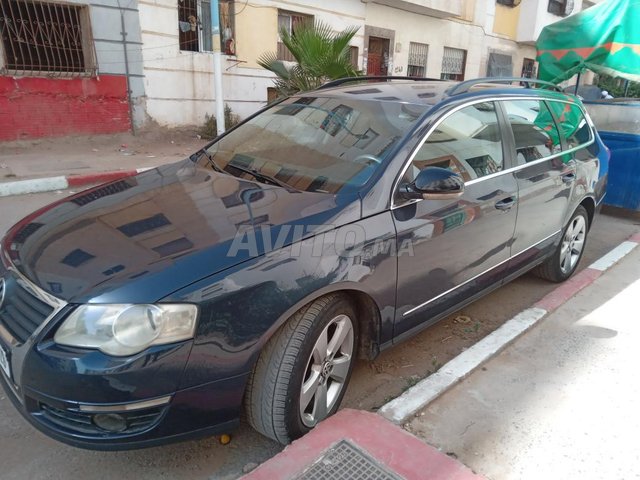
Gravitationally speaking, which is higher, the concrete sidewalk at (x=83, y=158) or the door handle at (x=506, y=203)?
the door handle at (x=506, y=203)

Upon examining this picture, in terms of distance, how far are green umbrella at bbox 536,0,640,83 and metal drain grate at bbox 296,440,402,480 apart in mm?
7144

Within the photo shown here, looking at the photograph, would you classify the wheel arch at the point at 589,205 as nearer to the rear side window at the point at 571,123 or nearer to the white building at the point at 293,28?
the rear side window at the point at 571,123

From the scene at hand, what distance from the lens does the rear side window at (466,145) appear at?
268cm

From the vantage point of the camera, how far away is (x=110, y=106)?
9.20 meters

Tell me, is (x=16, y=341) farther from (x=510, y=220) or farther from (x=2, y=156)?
(x=2, y=156)

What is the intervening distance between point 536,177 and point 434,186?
1365mm

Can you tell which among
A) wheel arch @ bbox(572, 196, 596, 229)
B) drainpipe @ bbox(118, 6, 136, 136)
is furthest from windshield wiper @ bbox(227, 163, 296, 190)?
drainpipe @ bbox(118, 6, 136, 136)

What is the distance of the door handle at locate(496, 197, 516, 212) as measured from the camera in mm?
3016

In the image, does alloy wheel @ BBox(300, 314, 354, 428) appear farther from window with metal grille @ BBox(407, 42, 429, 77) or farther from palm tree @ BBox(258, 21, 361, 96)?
window with metal grille @ BBox(407, 42, 429, 77)

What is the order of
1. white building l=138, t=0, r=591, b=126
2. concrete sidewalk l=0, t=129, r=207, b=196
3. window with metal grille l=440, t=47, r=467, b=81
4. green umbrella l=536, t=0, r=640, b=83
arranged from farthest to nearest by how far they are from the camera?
window with metal grille l=440, t=47, r=467, b=81 < white building l=138, t=0, r=591, b=126 < green umbrella l=536, t=0, r=640, b=83 < concrete sidewalk l=0, t=129, r=207, b=196

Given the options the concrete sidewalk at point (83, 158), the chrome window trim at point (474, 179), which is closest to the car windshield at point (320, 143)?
the chrome window trim at point (474, 179)

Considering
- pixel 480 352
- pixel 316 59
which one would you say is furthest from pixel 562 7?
pixel 480 352

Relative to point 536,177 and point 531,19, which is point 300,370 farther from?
point 531,19

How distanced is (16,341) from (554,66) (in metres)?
8.17
